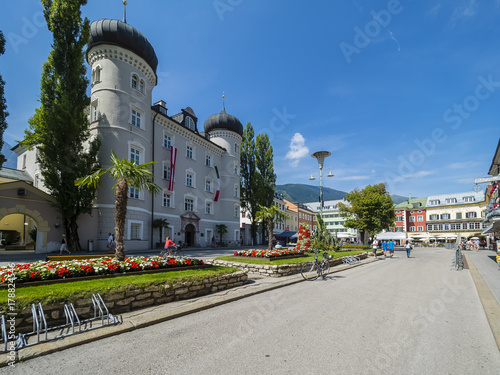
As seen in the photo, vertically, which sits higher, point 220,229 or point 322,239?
point 220,229

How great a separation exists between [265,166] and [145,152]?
77.2 ft

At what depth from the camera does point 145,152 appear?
27.5 m

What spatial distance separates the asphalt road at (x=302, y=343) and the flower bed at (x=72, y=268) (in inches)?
106

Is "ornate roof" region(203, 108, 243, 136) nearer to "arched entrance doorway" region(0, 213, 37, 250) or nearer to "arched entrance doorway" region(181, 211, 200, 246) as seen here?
"arched entrance doorway" region(181, 211, 200, 246)

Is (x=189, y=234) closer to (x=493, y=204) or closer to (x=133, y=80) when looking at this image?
(x=133, y=80)

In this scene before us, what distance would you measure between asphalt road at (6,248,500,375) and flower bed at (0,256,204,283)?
2.70 metres

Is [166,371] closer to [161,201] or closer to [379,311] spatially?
[379,311]

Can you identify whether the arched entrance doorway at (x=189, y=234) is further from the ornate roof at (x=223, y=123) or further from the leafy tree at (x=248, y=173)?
the ornate roof at (x=223, y=123)

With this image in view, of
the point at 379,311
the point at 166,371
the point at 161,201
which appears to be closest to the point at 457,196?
the point at 161,201

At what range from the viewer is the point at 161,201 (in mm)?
30094

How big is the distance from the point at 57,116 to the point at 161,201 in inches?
498

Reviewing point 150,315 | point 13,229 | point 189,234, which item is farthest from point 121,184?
point 13,229

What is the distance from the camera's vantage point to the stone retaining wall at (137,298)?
518 cm

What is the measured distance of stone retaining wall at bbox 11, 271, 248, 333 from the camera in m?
5.18
